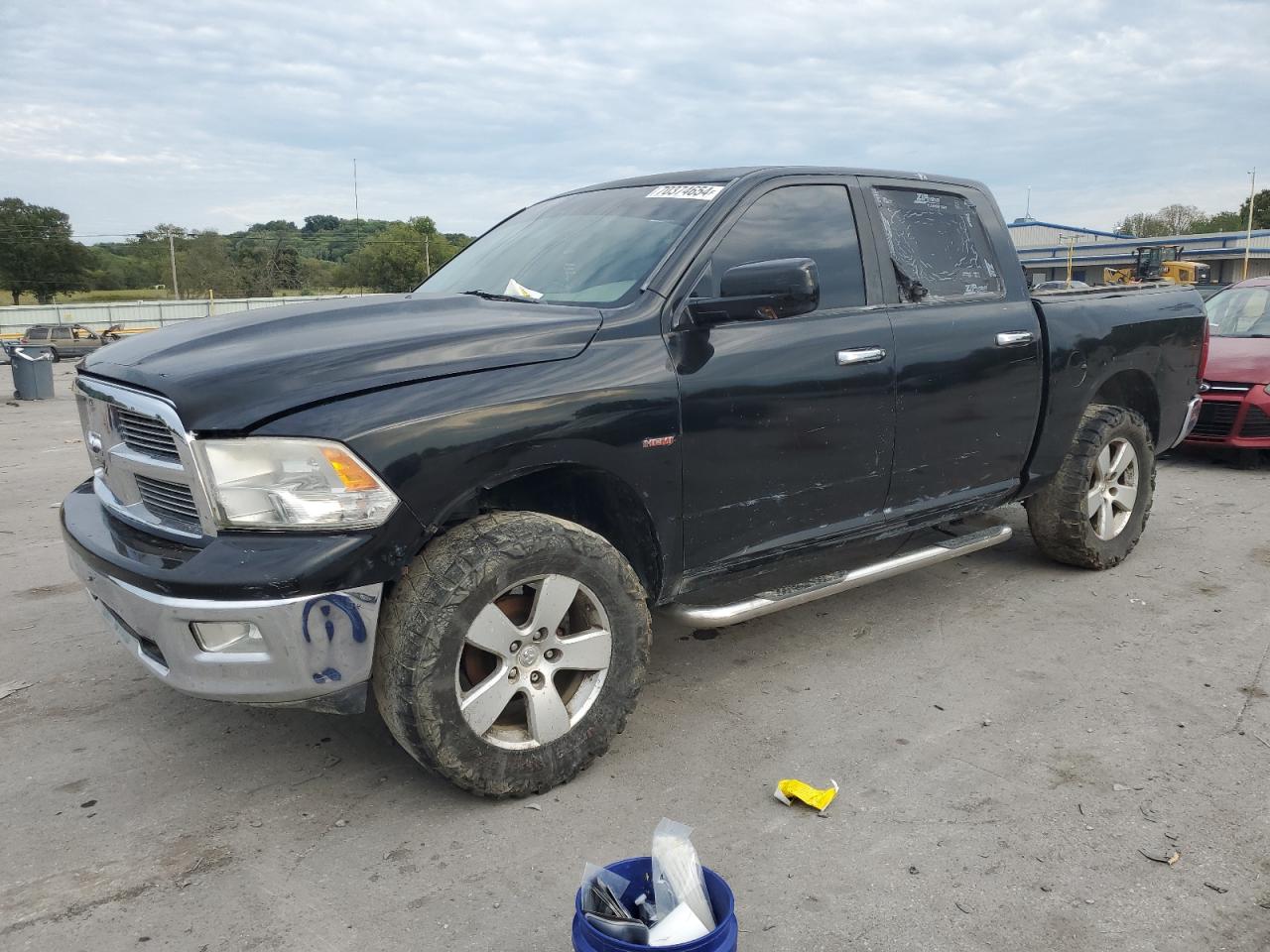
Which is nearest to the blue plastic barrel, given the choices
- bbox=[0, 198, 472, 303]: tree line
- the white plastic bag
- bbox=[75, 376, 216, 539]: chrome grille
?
the white plastic bag

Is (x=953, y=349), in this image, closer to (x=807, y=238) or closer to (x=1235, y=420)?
(x=807, y=238)

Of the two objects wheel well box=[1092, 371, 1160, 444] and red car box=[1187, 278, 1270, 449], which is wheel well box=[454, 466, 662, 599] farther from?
red car box=[1187, 278, 1270, 449]

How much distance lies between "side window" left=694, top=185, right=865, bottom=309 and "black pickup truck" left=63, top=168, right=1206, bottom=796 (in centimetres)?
1

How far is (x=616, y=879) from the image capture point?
2.16 metres

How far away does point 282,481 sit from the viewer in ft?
8.64

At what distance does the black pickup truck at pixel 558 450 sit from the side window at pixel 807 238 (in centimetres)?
1

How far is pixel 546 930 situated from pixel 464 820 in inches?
23.5

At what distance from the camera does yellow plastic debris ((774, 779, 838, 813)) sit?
300 centimetres

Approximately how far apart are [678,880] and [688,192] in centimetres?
258

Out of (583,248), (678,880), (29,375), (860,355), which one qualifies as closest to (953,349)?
(860,355)

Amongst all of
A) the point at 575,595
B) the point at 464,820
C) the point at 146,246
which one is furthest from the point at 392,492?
the point at 146,246

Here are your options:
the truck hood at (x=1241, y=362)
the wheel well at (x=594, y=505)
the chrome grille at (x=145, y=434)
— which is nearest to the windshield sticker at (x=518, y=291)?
the wheel well at (x=594, y=505)

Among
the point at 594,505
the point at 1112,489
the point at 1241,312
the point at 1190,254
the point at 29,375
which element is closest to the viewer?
the point at 594,505

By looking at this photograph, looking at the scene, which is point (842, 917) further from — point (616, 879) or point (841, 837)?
point (616, 879)
